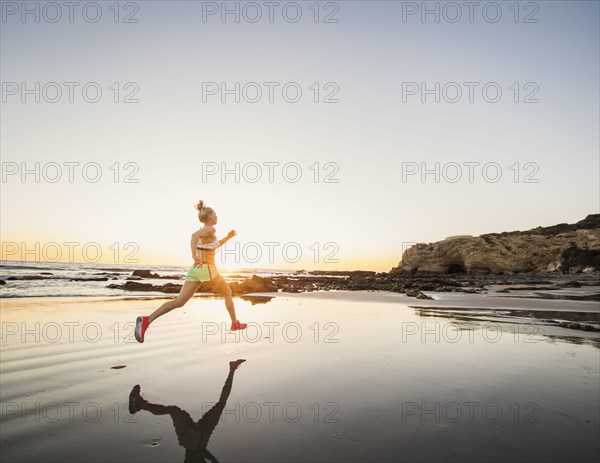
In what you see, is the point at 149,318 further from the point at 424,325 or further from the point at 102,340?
the point at 424,325

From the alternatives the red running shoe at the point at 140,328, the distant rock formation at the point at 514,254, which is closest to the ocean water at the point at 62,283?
the red running shoe at the point at 140,328

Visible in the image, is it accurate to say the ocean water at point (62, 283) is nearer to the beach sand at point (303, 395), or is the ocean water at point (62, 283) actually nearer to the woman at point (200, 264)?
the beach sand at point (303, 395)

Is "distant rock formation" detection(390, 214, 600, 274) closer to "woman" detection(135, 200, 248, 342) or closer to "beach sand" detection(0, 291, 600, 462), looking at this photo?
"beach sand" detection(0, 291, 600, 462)

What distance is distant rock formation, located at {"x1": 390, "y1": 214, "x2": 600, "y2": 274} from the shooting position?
70562 mm

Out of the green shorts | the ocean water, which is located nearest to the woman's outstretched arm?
the green shorts

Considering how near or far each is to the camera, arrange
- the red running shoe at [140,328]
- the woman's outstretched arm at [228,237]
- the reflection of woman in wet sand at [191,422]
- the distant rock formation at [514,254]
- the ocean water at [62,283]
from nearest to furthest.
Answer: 1. the reflection of woman in wet sand at [191,422]
2. the red running shoe at [140,328]
3. the woman's outstretched arm at [228,237]
4. the ocean water at [62,283]
5. the distant rock formation at [514,254]

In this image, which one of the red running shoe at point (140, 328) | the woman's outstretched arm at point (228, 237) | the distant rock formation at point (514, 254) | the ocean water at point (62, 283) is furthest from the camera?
the distant rock formation at point (514, 254)

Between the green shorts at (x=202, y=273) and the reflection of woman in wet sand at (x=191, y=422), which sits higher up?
the green shorts at (x=202, y=273)

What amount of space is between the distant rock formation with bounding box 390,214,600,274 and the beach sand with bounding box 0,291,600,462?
253 ft

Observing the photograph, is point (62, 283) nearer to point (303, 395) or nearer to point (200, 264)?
point (200, 264)

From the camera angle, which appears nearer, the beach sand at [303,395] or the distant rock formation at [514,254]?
the beach sand at [303,395]

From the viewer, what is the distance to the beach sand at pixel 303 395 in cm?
298

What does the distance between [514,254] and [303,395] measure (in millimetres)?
91101

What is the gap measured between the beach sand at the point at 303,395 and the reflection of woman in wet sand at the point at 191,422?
0.9 inches
